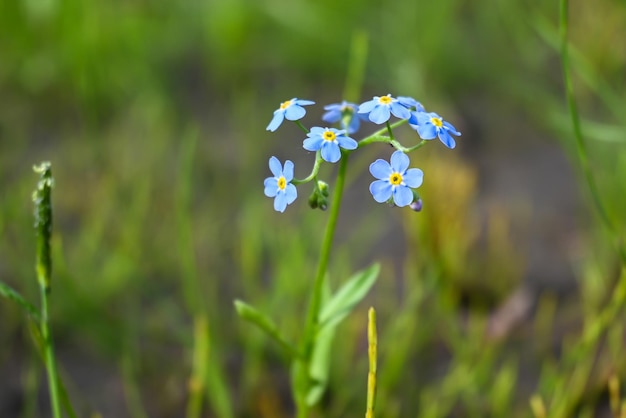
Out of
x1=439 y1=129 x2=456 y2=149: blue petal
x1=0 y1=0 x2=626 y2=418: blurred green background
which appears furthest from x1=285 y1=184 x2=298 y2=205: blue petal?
x1=0 y1=0 x2=626 y2=418: blurred green background

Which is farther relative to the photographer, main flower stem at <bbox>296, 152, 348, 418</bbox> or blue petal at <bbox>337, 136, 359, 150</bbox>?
main flower stem at <bbox>296, 152, 348, 418</bbox>

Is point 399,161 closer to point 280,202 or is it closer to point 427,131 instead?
point 427,131

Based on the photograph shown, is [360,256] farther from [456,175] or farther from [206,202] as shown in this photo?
[206,202]

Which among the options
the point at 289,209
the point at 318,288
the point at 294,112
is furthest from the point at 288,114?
the point at 289,209

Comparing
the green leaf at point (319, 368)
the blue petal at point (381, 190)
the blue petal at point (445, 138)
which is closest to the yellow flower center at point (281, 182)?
the blue petal at point (381, 190)

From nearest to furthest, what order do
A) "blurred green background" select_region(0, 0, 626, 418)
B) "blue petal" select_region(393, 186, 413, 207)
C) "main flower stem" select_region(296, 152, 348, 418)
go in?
"blue petal" select_region(393, 186, 413, 207) < "main flower stem" select_region(296, 152, 348, 418) < "blurred green background" select_region(0, 0, 626, 418)

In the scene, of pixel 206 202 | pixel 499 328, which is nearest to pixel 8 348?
pixel 206 202

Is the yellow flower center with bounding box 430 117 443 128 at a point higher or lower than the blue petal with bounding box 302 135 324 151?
higher

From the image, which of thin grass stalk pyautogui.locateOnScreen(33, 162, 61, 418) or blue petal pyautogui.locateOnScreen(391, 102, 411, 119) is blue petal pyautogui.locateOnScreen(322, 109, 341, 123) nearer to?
blue petal pyautogui.locateOnScreen(391, 102, 411, 119)
